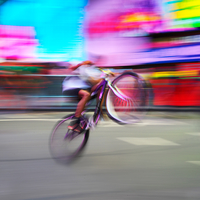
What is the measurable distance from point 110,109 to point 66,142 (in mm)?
980

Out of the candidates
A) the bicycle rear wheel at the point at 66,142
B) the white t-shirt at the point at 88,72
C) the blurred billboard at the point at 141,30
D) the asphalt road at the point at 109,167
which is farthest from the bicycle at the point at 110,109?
the blurred billboard at the point at 141,30

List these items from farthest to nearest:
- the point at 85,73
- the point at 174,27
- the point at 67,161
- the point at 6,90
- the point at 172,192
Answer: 1. the point at 174,27
2. the point at 6,90
3. the point at 67,161
4. the point at 85,73
5. the point at 172,192

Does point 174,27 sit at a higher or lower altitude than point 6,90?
higher

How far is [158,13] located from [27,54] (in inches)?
238

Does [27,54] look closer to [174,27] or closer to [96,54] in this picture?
[96,54]

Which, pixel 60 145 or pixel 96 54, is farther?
pixel 96 54

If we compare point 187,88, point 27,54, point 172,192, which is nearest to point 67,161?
point 172,192

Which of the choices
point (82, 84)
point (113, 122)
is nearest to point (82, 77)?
point (82, 84)

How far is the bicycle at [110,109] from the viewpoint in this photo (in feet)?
15.9

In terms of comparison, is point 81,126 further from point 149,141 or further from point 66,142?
point 149,141

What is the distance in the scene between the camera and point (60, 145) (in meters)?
5.48

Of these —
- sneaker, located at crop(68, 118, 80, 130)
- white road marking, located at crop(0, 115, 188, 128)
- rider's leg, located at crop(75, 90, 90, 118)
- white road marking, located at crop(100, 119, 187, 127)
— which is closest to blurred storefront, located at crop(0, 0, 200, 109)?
white road marking, located at crop(0, 115, 188, 128)

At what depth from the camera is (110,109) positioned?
4910mm

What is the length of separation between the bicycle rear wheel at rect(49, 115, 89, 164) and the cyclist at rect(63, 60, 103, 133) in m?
0.16
